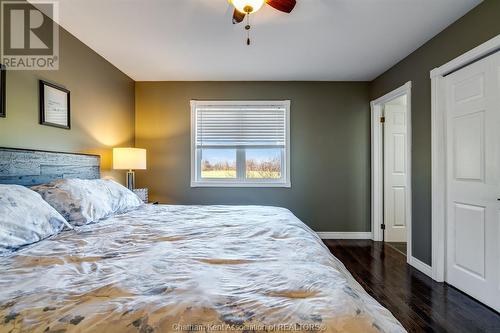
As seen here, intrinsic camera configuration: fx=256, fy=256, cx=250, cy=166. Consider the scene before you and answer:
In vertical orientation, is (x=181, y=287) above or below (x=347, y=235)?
above

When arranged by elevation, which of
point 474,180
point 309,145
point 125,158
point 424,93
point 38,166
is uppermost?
point 424,93

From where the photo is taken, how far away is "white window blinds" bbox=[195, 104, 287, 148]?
406cm

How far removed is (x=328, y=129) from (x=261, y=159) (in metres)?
1.16

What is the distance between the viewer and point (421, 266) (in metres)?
2.82

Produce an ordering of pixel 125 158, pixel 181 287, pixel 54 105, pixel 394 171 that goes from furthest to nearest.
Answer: pixel 394 171 < pixel 125 158 < pixel 54 105 < pixel 181 287

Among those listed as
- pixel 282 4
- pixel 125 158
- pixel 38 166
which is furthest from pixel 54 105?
pixel 282 4

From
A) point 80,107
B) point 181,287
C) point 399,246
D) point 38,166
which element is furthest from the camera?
point 399,246

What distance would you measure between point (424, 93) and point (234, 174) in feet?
8.84

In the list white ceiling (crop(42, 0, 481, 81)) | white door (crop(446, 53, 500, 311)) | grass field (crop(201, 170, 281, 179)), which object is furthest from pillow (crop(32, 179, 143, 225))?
white door (crop(446, 53, 500, 311))

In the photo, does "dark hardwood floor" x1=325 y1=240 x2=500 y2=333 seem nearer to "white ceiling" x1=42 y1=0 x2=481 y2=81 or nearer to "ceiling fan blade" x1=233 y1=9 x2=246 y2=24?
"white ceiling" x1=42 y1=0 x2=481 y2=81

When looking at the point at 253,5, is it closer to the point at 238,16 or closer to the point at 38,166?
the point at 238,16

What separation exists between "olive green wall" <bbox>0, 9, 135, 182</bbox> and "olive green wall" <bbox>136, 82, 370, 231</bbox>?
1.84 feet

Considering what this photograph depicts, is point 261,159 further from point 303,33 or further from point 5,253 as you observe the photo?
point 5,253

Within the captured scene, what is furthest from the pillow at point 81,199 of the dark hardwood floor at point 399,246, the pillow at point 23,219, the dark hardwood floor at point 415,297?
the dark hardwood floor at point 399,246
